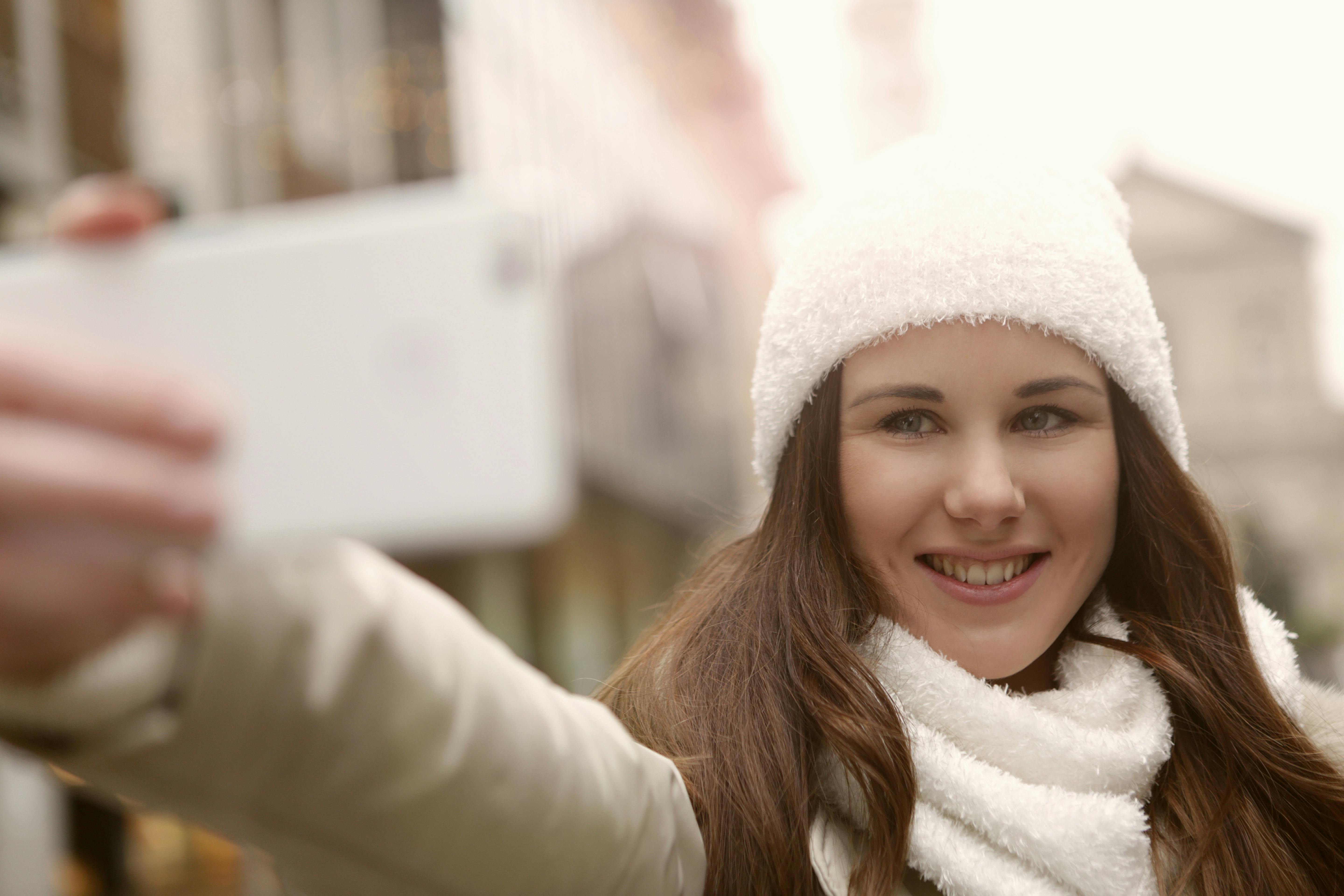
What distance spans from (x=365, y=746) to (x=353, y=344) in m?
0.30

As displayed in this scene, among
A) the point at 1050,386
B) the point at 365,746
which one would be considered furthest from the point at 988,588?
the point at 365,746

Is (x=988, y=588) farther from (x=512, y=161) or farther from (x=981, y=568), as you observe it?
(x=512, y=161)

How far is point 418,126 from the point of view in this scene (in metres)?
11.0

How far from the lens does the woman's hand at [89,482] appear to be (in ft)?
1.92

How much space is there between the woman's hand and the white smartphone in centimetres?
3

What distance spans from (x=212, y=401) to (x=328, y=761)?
32 cm

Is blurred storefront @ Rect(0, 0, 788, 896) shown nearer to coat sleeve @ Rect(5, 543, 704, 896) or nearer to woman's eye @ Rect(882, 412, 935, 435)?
coat sleeve @ Rect(5, 543, 704, 896)

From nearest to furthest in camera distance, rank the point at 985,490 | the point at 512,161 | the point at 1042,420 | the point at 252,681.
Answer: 1. the point at 252,681
2. the point at 985,490
3. the point at 1042,420
4. the point at 512,161

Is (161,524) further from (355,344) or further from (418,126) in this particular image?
(418,126)

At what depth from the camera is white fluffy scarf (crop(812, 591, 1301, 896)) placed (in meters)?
1.55

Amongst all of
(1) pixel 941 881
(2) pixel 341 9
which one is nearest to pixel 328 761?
(1) pixel 941 881

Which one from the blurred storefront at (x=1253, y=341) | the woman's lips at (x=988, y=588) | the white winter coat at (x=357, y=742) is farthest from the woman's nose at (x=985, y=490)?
the blurred storefront at (x=1253, y=341)

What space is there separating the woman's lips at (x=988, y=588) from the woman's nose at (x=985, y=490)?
0.34ft

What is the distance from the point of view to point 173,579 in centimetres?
67
